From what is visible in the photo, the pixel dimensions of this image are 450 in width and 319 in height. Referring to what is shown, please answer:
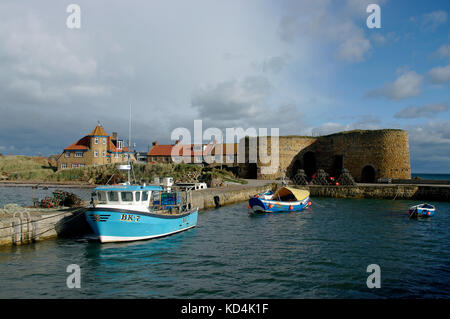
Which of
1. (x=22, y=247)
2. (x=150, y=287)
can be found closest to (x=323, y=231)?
(x=150, y=287)

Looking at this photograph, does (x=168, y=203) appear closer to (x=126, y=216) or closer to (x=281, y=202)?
(x=126, y=216)

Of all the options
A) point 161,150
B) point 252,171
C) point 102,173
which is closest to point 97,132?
point 102,173

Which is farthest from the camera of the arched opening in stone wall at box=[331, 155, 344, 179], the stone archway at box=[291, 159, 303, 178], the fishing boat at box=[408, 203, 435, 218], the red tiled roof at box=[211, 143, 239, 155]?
the red tiled roof at box=[211, 143, 239, 155]

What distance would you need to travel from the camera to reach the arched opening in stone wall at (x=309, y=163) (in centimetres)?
5626

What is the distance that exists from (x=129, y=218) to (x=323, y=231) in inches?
441

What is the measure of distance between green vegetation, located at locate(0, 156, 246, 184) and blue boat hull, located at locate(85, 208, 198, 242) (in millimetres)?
24166

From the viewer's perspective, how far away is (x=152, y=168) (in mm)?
54844

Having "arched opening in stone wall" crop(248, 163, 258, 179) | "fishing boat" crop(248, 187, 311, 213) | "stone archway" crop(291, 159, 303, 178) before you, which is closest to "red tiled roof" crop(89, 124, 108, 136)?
"arched opening in stone wall" crop(248, 163, 258, 179)

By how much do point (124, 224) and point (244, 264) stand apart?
19.9ft

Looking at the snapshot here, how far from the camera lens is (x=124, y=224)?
48.4ft

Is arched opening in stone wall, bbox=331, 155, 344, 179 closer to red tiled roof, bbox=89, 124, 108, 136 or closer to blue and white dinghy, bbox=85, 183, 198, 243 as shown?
blue and white dinghy, bbox=85, 183, 198, 243

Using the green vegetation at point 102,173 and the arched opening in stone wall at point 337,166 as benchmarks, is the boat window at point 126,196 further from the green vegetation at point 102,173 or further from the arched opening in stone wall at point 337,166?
the arched opening in stone wall at point 337,166

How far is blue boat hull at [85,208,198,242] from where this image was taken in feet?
47.1
